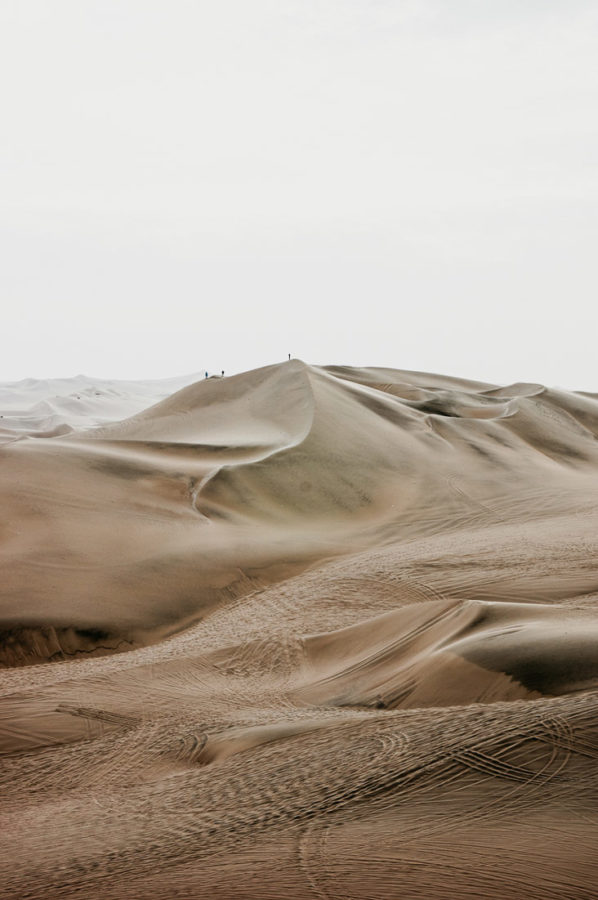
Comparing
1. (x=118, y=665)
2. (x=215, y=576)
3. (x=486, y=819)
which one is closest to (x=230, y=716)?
(x=118, y=665)

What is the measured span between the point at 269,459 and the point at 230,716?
6.01 m

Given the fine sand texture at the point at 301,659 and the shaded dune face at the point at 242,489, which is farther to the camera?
the shaded dune face at the point at 242,489

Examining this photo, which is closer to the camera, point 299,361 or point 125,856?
point 125,856

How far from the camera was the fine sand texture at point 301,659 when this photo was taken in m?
2.69

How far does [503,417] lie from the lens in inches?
535

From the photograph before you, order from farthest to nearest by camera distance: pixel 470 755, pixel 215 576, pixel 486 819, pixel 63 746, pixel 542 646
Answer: pixel 215 576 → pixel 63 746 → pixel 542 646 → pixel 470 755 → pixel 486 819

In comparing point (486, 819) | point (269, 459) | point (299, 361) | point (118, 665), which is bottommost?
point (118, 665)

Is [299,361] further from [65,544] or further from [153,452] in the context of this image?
[65,544]

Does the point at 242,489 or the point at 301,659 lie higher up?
the point at 242,489

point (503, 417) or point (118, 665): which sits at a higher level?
point (503, 417)

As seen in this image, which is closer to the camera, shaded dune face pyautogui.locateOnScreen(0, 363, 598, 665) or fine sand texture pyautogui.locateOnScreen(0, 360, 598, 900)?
Answer: fine sand texture pyautogui.locateOnScreen(0, 360, 598, 900)

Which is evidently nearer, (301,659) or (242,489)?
(301,659)

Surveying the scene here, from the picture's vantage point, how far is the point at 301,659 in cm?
558

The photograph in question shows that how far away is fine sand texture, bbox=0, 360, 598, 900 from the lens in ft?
8.81
